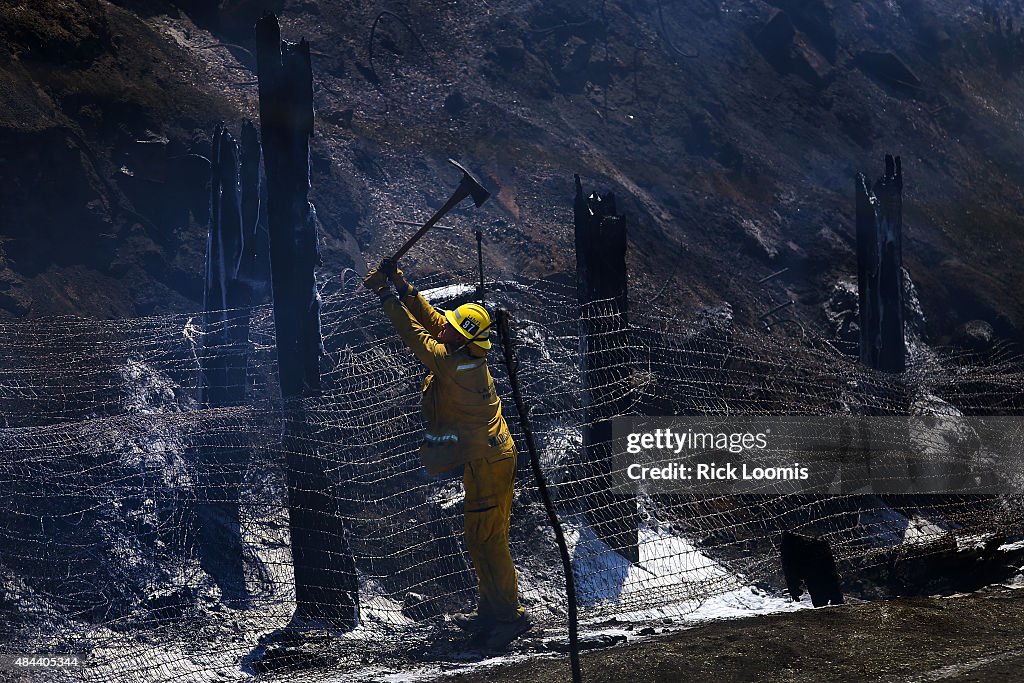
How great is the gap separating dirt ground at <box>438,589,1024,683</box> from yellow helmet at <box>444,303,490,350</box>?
6.29 ft

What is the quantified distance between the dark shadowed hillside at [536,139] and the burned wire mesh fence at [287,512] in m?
2.94

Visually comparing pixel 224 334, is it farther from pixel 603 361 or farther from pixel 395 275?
pixel 395 275

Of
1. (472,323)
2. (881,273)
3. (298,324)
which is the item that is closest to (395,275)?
(472,323)

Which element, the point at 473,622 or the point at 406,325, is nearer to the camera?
the point at 406,325

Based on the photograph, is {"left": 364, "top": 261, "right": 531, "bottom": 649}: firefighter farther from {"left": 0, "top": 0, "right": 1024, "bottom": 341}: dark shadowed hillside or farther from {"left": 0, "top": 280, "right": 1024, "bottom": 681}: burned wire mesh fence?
{"left": 0, "top": 0, "right": 1024, "bottom": 341}: dark shadowed hillside

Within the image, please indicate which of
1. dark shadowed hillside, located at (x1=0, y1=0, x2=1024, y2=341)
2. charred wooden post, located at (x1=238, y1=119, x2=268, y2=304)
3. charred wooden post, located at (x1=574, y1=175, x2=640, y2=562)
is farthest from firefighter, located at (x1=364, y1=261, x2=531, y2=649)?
dark shadowed hillside, located at (x1=0, y1=0, x2=1024, y2=341)

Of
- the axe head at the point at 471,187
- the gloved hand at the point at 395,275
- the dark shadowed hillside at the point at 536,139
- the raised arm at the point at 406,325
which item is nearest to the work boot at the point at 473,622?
the raised arm at the point at 406,325

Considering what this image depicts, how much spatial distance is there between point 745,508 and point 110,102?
9.18 metres

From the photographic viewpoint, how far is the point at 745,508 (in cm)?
935

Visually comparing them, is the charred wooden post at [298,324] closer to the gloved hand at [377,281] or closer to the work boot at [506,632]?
the work boot at [506,632]

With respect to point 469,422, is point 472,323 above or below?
above

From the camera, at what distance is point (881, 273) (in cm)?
1245

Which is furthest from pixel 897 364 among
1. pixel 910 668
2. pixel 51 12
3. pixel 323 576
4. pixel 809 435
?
pixel 51 12

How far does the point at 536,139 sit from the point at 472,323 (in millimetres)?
11054
